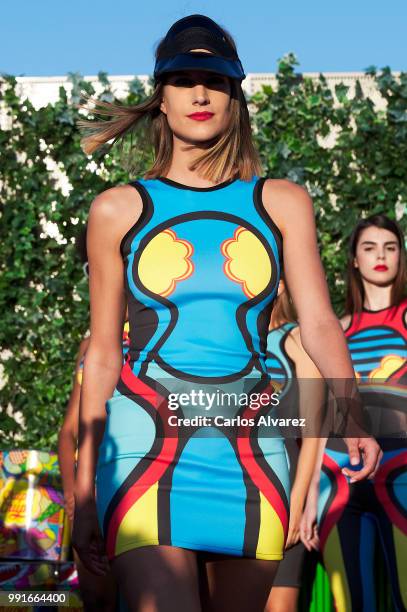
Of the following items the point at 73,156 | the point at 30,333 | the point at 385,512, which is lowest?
the point at 385,512

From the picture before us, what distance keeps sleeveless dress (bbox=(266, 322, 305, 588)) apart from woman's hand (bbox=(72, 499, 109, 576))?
6.14ft

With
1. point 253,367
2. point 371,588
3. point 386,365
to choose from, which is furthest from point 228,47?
point 371,588

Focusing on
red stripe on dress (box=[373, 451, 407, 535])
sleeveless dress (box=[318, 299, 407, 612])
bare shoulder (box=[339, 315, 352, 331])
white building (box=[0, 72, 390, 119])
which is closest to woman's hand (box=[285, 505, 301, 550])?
sleeveless dress (box=[318, 299, 407, 612])

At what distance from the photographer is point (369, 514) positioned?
454 cm

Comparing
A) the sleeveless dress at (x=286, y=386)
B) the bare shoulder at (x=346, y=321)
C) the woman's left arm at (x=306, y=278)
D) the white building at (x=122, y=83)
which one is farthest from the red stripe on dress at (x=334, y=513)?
the white building at (x=122, y=83)

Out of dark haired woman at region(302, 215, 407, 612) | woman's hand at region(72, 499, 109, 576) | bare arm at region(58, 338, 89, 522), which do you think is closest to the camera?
woman's hand at region(72, 499, 109, 576)

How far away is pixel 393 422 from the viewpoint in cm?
466

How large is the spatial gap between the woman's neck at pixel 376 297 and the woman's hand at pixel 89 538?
9.45 ft

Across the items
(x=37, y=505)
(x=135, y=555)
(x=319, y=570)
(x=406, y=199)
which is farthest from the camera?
(x=406, y=199)

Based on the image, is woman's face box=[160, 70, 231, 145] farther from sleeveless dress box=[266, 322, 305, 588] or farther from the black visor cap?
sleeveless dress box=[266, 322, 305, 588]

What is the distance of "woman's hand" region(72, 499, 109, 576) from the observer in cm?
243

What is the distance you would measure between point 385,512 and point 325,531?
0.92 feet

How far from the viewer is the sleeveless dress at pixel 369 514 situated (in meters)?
4.46

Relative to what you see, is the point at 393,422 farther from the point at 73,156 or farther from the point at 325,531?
the point at 73,156
